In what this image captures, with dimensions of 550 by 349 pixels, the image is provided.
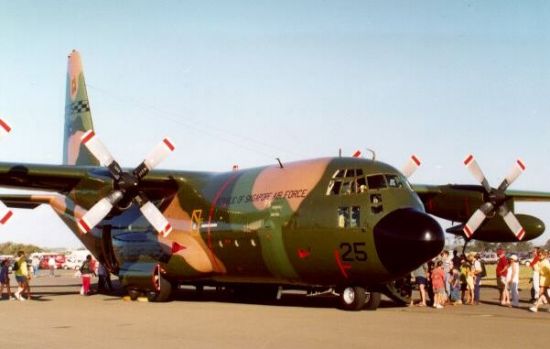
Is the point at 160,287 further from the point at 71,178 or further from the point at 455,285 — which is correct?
the point at 455,285

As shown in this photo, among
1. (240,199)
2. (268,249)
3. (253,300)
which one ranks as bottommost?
(253,300)

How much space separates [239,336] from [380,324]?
10.4ft

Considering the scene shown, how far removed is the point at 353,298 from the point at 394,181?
295cm

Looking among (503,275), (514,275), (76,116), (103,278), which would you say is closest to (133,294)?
(103,278)

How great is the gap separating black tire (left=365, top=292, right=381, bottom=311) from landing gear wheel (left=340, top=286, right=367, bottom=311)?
27 centimetres

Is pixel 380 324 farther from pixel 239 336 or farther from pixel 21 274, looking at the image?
pixel 21 274

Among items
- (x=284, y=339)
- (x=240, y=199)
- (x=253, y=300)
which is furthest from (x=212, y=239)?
(x=284, y=339)

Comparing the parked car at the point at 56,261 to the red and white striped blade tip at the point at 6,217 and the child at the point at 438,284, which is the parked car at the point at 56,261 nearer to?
→ the red and white striped blade tip at the point at 6,217

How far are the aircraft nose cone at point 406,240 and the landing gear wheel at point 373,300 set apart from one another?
1647 millimetres

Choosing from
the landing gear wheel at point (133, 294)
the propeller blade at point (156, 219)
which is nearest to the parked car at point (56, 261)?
the landing gear wheel at point (133, 294)

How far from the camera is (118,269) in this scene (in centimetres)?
2284

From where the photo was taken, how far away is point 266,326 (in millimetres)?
12797

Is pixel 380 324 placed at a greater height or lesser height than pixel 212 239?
lesser

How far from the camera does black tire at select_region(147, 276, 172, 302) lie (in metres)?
20.3
